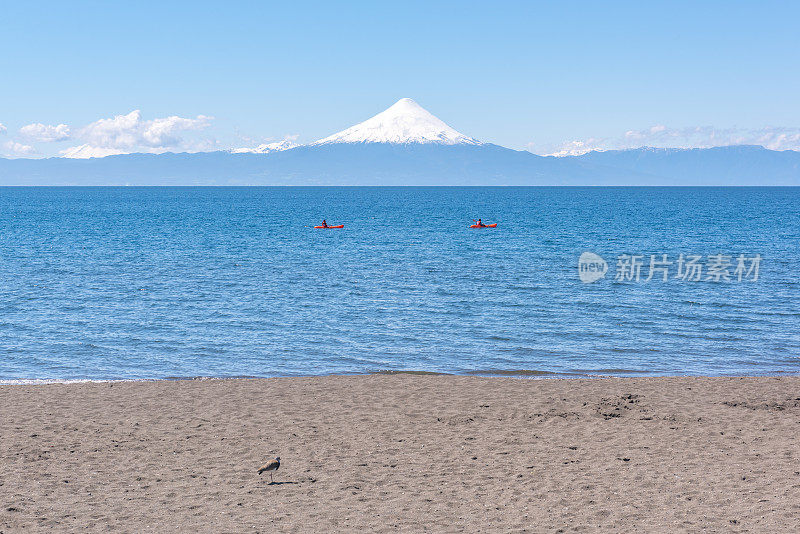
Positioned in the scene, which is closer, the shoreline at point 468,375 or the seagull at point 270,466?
the seagull at point 270,466

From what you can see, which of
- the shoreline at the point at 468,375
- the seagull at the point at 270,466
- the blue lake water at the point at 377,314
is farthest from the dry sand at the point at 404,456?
the blue lake water at the point at 377,314

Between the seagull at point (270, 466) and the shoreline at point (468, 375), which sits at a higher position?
the seagull at point (270, 466)

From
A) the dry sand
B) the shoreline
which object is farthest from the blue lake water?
the dry sand

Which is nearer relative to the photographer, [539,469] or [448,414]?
[539,469]

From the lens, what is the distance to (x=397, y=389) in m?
19.7

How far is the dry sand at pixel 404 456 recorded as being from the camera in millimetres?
11391

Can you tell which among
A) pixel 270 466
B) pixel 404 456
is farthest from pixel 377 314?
pixel 270 466

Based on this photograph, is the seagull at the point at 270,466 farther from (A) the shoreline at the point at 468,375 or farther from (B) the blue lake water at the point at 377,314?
(B) the blue lake water at the point at 377,314

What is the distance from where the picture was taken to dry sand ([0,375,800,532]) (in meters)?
11.4

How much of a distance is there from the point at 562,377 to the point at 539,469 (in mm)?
9076

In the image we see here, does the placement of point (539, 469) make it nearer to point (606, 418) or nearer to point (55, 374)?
point (606, 418)

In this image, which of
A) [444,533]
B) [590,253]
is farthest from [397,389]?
[590,253]

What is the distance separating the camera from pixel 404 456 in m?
14.3

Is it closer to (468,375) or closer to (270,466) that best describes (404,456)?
(270,466)
